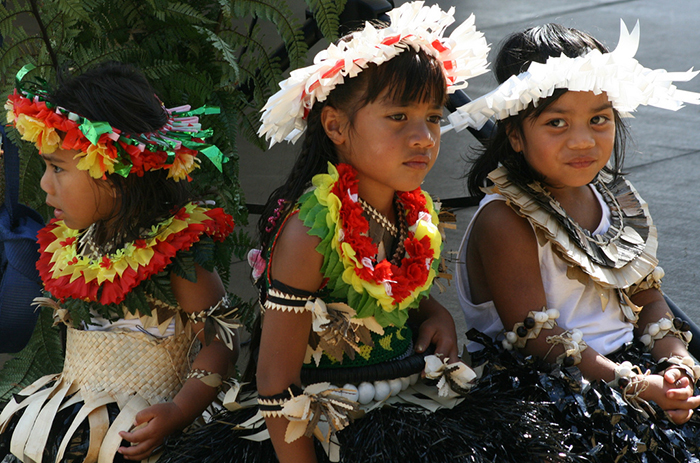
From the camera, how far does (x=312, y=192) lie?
165 cm

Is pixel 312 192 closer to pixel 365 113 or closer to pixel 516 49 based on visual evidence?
pixel 365 113

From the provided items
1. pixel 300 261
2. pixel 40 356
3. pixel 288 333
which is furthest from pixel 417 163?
pixel 40 356

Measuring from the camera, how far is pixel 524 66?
2008mm

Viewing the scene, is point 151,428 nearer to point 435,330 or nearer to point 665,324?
point 435,330

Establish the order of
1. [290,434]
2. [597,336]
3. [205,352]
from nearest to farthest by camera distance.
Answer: [290,434]
[205,352]
[597,336]

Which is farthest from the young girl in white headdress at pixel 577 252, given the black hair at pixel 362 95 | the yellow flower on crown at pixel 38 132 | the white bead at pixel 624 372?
the yellow flower on crown at pixel 38 132

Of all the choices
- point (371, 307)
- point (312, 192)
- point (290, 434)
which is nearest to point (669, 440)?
point (371, 307)

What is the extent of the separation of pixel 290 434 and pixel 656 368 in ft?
3.36

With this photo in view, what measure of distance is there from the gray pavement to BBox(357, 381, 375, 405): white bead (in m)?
1.26

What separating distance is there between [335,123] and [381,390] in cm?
64

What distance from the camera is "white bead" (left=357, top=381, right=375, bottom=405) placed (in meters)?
1.66

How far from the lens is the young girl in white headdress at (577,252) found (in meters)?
1.77

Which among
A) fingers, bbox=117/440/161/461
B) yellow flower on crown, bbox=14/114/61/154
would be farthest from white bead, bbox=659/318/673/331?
yellow flower on crown, bbox=14/114/61/154

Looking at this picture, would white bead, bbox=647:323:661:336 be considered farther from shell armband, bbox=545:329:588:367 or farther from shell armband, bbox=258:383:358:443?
shell armband, bbox=258:383:358:443
